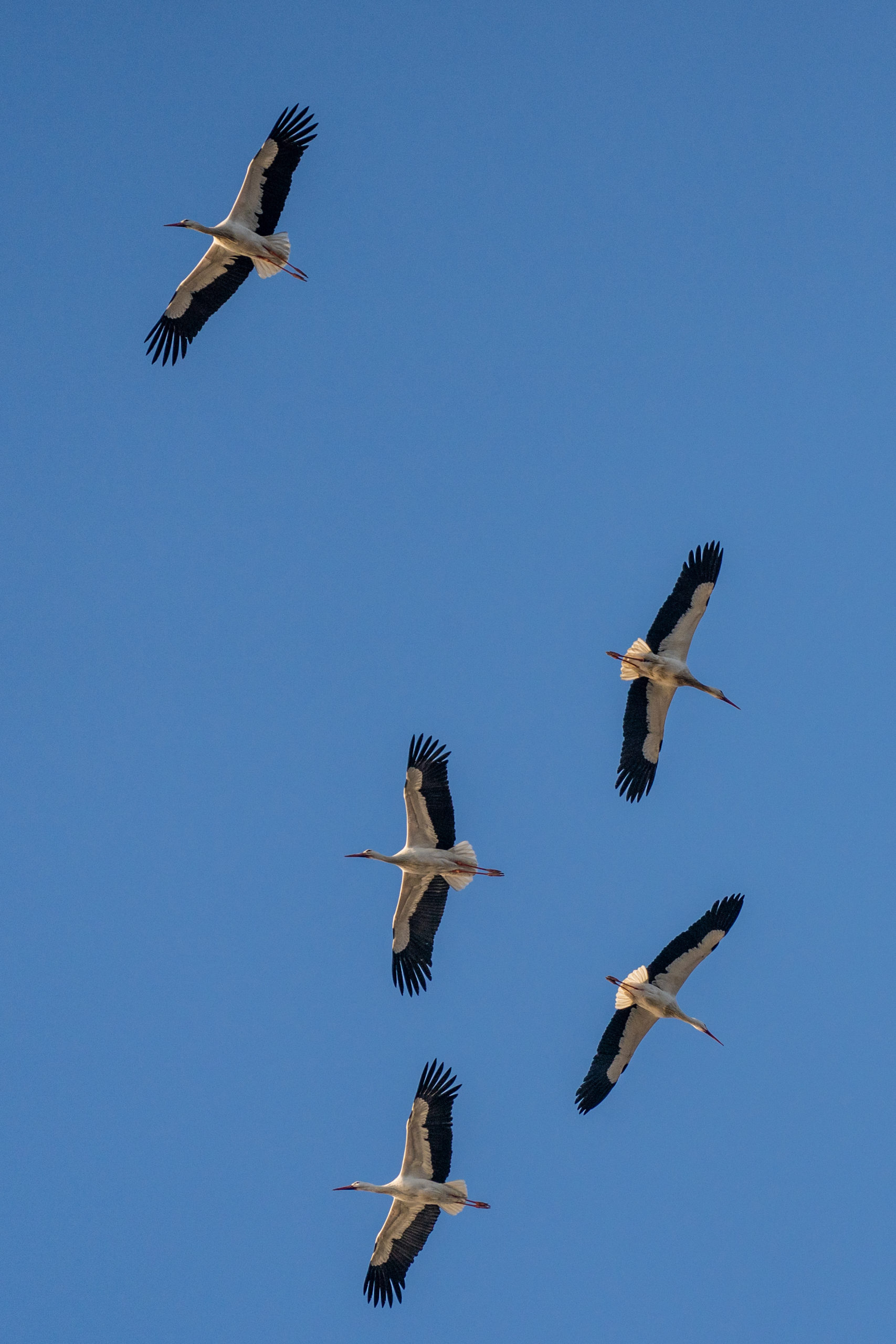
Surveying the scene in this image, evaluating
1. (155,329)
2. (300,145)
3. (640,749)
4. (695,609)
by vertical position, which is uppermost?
(300,145)

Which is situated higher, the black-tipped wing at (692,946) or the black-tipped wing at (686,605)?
the black-tipped wing at (686,605)

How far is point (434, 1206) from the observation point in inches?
634

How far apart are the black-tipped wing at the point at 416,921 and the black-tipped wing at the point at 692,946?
2533 mm

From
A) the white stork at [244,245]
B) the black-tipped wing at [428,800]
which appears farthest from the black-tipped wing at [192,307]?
the black-tipped wing at [428,800]

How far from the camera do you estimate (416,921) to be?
54.7 ft

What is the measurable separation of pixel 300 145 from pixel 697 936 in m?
9.85

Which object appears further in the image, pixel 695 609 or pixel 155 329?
pixel 155 329

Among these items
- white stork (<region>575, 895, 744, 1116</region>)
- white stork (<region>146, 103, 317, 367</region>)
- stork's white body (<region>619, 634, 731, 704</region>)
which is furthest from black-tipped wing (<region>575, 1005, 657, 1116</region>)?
white stork (<region>146, 103, 317, 367</region>)

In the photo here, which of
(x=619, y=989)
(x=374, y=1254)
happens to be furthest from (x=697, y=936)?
(x=374, y=1254)

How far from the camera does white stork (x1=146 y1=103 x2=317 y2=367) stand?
1612cm

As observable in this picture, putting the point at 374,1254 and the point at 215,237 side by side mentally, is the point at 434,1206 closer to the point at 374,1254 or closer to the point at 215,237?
the point at 374,1254

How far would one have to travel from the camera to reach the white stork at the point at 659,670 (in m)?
16.2

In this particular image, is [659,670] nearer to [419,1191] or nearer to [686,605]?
[686,605]

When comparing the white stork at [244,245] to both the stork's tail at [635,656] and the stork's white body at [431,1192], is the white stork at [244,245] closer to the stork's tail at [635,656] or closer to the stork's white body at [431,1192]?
the stork's tail at [635,656]
